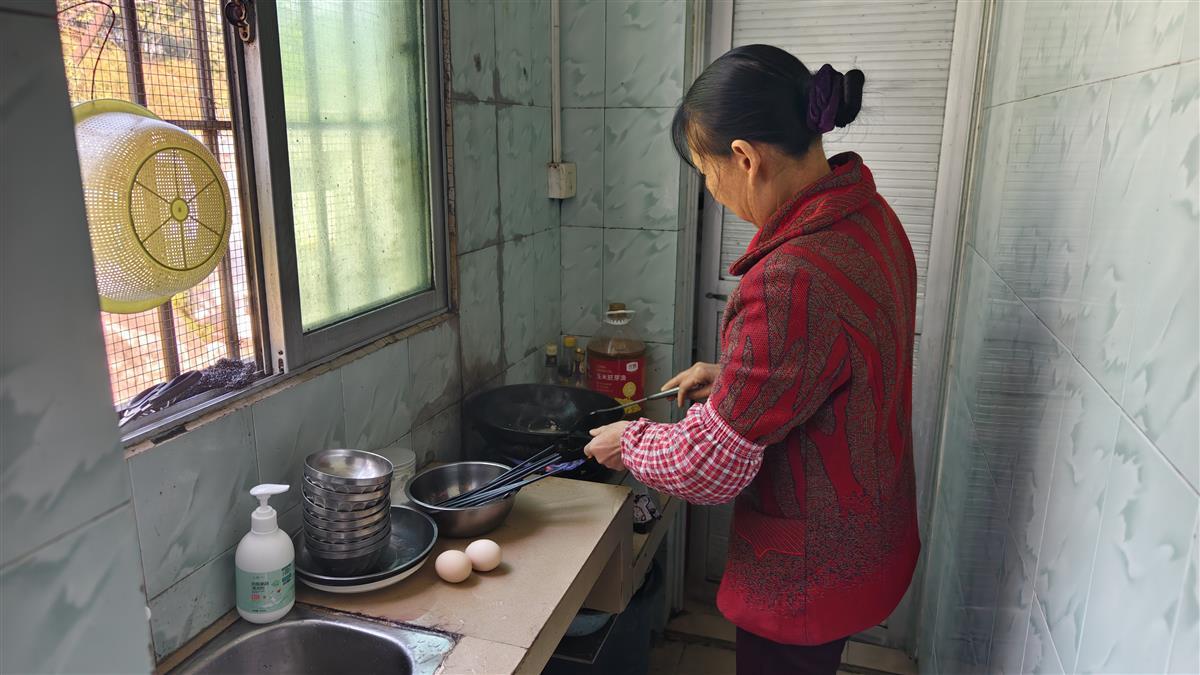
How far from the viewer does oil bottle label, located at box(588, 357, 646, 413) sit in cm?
218

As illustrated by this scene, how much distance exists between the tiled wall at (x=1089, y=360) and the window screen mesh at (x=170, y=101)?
1093 millimetres

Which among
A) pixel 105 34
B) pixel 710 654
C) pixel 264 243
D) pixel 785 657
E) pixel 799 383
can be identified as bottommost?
pixel 710 654

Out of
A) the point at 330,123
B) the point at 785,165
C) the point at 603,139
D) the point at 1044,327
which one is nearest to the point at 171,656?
the point at 330,123

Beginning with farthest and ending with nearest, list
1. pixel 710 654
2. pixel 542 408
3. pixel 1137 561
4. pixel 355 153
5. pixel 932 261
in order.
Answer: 1. pixel 710 654
2. pixel 932 261
3. pixel 542 408
4. pixel 355 153
5. pixel 1137 561

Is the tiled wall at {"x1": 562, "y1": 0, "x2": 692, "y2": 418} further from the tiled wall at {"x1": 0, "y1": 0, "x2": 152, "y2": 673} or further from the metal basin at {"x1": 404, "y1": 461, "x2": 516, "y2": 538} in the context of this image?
the tiled wall at {"x1": 0, "y1": 0, "x2": 152, "y2": 673}

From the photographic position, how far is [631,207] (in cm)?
223

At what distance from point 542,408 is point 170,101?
42.6 inches

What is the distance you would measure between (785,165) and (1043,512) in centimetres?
60

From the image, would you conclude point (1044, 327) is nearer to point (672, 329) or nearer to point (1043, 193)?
point (1043, 193)

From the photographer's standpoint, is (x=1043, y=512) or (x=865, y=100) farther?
(x=865, y=100)

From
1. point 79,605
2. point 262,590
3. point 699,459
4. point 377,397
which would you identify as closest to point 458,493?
point 377,397

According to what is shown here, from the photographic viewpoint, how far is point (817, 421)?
115cm

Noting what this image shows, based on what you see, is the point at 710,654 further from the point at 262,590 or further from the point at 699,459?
the point at 262,590

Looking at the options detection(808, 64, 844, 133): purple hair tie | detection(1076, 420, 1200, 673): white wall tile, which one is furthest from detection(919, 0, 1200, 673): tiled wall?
detection(808, 64, 844, 133): purple hair tie
